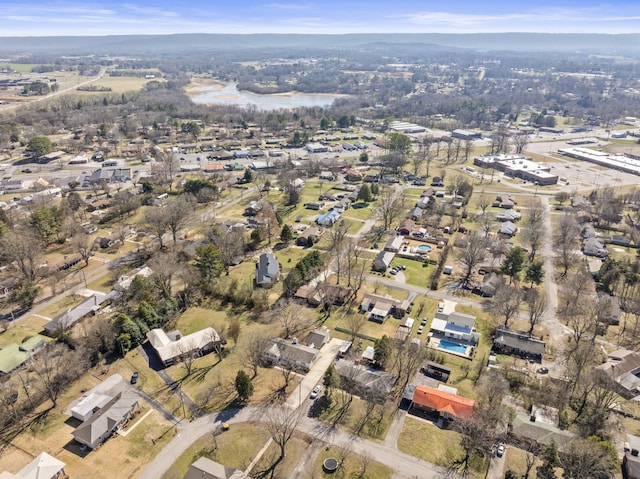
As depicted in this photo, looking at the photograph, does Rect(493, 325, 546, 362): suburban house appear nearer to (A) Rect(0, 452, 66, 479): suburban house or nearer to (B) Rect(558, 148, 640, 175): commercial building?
(A) Rect(0, 452, 66, 479): suburban house

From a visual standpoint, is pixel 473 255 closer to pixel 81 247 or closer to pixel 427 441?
pixel 427 441

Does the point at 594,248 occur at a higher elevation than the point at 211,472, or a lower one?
higher

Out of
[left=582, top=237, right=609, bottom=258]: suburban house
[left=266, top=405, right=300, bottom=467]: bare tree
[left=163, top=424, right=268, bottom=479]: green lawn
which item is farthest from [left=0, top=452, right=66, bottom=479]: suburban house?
[left=582, top=237, right=609, bottom=258]: suburban house

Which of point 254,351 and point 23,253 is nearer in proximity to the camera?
point 254,351

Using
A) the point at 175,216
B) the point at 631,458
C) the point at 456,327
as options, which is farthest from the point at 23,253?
the point at 631,458

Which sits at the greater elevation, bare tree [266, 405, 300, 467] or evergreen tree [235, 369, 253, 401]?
evergreen tree [235, 369, 253, 401]

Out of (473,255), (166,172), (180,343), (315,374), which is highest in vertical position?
(473,255)

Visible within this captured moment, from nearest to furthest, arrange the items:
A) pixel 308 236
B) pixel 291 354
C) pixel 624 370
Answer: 1. pixel 624 370
2. pixel 291 354
3. pixel 308 236
